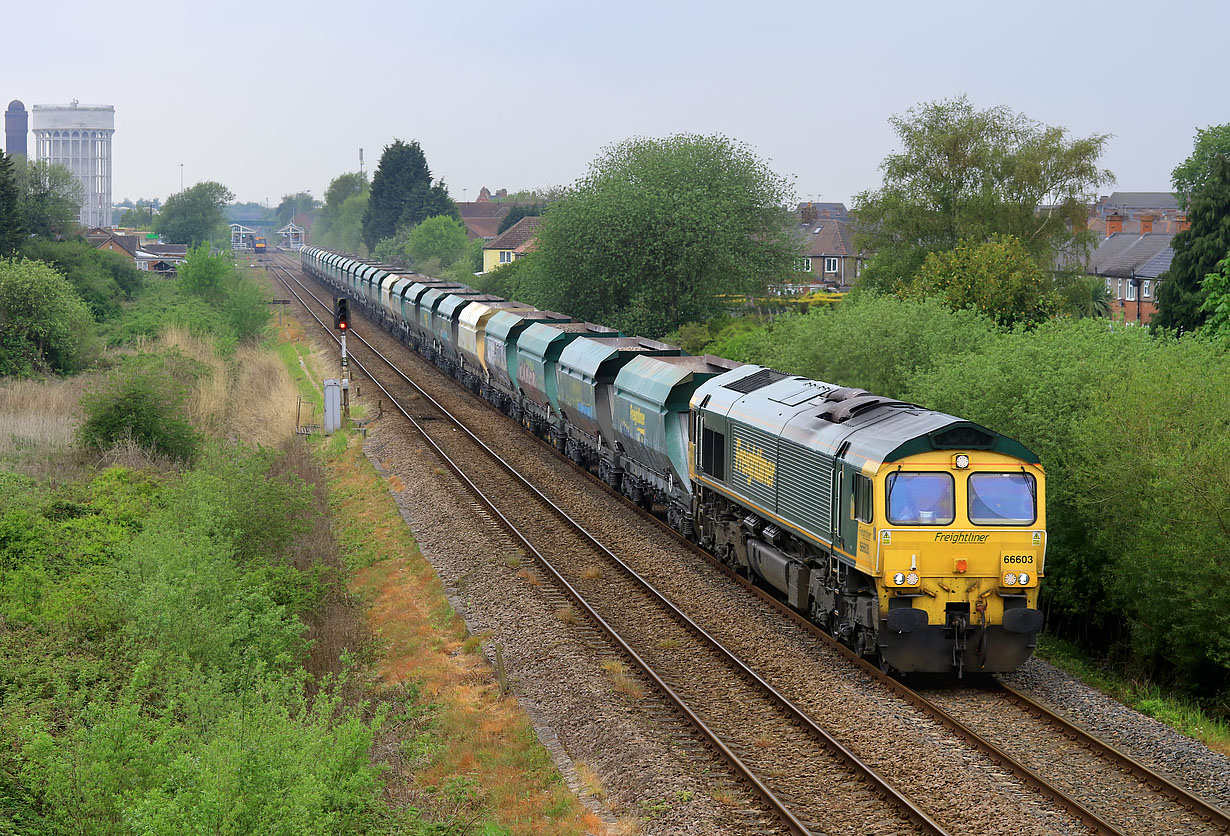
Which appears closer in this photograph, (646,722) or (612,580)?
(646,722)

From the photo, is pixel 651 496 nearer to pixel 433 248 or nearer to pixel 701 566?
pixel 701 566

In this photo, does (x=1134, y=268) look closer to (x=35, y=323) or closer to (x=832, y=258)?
(x=832, y=258)

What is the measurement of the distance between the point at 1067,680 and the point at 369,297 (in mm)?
66362

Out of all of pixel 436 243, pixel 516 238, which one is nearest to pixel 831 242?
pixel 516 238

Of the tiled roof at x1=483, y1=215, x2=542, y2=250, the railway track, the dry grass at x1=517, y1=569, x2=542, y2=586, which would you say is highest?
the tiled roof at x1=483, y1=215, x2=542, y2=250

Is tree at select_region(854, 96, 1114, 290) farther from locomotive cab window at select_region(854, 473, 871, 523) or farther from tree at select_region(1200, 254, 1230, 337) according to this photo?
locomotive cab window at select_region(854, 473, 871, 523)

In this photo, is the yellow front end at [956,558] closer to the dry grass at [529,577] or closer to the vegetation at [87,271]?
the dry grass at [529,577]

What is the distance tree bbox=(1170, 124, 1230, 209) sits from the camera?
198 feet

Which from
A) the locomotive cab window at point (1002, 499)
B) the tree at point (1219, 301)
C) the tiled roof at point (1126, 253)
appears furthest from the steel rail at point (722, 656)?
the tiled roof at point (1126, 253)

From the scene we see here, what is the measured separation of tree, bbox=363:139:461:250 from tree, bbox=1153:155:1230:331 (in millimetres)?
103661

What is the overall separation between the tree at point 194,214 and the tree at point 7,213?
108148 millimetres

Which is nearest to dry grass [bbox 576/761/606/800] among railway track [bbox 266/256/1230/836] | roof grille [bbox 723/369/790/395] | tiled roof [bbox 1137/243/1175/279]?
railway track [bbox 266/256/1230/836]

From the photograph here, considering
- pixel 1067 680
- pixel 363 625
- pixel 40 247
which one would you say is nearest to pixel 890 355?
pixel 1067 680

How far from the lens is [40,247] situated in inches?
2389
